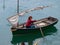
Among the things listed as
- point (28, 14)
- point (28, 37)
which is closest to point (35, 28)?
point (28, 37)

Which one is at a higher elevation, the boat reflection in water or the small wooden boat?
the small wooden boat

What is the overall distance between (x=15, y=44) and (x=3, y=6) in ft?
28.1

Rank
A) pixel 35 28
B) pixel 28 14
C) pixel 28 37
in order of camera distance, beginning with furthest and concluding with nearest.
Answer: pixel 28 14 → pixel 28 37 → pixel 35 28

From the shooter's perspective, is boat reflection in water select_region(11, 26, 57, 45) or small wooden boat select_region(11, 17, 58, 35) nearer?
boat reflection in water select_region(11, 26, 57, 45)

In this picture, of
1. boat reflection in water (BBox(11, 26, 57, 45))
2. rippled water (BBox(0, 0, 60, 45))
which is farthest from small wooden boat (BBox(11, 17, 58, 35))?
rippled water (BBox(0, 0, 60, 45))

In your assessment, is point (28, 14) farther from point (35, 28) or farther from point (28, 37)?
point (35, 28)

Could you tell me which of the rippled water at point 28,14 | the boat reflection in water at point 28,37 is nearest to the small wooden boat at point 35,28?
the boat reflection in water at point 28,37

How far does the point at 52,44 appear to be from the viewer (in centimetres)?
1156

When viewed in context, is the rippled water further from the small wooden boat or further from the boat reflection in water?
the small wooden boat

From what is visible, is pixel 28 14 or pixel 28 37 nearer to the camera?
pixel 28 37

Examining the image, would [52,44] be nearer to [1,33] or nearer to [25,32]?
[25,32]

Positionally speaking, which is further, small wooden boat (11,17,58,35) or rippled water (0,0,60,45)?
small wooden boat (11,17,58,35)

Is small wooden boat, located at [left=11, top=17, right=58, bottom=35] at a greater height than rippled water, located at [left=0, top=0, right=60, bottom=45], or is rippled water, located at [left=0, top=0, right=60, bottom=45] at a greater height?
small wooden boat, located at [left=11, top=17, right=58, bottom=35]

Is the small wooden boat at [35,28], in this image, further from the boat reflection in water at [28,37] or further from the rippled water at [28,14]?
the rippled water at [28,14]
